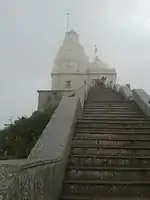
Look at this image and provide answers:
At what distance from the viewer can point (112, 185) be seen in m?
6.29

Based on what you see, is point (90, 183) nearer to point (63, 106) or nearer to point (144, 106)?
point (63, 106)

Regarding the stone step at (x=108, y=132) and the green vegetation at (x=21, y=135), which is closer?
the stone step at (x=108, y=132)

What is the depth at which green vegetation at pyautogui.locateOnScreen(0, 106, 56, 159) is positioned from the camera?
8844mm

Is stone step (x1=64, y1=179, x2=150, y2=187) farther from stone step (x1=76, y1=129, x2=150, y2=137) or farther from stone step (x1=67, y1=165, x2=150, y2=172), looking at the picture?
stone step (x1=76, y1=129, x2=150, y2=137)

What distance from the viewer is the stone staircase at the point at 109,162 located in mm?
6230

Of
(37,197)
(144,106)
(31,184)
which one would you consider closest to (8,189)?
(31,184)

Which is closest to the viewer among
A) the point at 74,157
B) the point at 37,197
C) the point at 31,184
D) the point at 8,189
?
the point at 8,189

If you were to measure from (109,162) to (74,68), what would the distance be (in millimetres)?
47310

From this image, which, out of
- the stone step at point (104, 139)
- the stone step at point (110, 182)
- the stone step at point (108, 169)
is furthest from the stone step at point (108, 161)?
the stone step at point (104, 139)

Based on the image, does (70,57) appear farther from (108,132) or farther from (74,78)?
(108,132)

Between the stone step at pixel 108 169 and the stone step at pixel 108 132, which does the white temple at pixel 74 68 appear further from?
the stone step at pixel 108 169

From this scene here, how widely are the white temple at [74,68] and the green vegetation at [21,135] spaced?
119 feet

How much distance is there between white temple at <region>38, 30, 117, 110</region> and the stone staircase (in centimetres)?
3806

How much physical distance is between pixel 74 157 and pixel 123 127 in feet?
8.05
